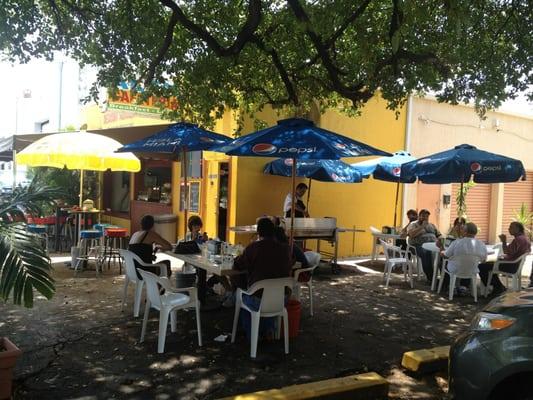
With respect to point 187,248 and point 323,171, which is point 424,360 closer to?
point 187,248

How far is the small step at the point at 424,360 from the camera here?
4.73 m

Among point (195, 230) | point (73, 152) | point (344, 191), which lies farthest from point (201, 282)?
point (344, 191)

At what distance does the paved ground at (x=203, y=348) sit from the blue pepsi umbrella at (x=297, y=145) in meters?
2.10

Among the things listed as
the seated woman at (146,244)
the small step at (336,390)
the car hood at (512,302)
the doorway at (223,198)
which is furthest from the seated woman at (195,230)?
the car hood at (512,302)

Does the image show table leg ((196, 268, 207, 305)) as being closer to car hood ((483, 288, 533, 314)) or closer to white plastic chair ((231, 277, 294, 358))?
white plastic chair ((231, 277, 294, 358))

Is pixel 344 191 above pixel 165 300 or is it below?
above

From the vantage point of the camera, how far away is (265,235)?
5117 millimetres

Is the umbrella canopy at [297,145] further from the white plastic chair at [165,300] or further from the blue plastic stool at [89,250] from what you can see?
the blue plastic stool at [89,250]

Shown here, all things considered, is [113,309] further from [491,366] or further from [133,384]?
[491,366]

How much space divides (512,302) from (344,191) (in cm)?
860

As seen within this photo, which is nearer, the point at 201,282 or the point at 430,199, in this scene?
the point at 201,282

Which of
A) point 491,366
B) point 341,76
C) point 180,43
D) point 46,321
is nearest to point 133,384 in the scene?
point 46,321

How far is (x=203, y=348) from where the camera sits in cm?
512

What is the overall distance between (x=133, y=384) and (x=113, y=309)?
2.54 metres
